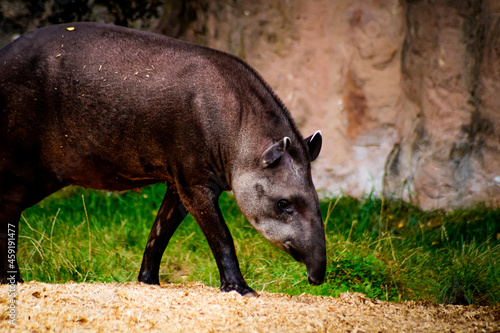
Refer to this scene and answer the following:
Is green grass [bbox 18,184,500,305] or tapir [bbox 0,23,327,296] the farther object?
green grass [bbox 18,184,500,305]

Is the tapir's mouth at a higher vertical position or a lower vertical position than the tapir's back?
lower

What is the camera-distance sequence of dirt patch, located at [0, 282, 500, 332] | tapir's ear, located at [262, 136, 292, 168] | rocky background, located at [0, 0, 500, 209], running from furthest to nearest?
rocky background, located at [0, 0, 500, 209]
tapir's ear, located at [262, 136, 292, 168]
dirt patch, located at [0, 282, 500, 332]

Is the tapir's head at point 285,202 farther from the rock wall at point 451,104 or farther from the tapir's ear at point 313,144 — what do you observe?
the rock wall at point 451,104

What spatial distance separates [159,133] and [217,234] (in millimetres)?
833

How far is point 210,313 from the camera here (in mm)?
3455

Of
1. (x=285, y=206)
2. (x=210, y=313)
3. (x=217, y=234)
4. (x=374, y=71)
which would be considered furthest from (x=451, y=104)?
(x=210, y=313)

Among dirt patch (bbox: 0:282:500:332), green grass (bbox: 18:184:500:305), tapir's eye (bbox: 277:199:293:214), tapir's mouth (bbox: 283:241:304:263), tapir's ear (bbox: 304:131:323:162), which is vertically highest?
tapir's ear (bbox: 304:131:323:162)

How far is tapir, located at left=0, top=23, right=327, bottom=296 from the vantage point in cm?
406

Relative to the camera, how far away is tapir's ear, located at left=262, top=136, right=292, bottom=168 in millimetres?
3959

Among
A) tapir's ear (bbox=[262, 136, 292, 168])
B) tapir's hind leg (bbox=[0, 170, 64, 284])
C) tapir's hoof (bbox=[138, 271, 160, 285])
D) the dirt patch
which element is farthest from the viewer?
tapir's hoof (bbox=[138, 271, 160, 285])

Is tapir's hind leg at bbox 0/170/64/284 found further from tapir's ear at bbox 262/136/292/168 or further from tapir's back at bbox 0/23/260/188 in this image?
tapir's ear at bbox 262/136/292/168

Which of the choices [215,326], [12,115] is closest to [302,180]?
[215,326]

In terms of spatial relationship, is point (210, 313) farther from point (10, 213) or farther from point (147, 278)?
point (10, 213)

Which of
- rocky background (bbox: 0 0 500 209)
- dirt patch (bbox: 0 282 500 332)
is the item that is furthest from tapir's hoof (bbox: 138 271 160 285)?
rocky background (bbox: 0 0 500 209)
